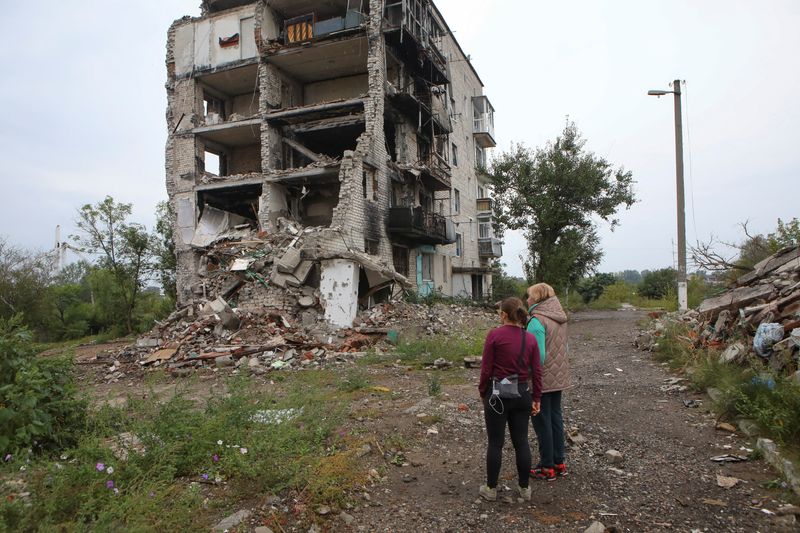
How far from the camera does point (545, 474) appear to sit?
145 inches

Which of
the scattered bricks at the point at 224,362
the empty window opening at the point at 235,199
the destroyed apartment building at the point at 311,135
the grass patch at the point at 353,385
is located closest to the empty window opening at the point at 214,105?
the destroyed apartment building at the point at 311,135

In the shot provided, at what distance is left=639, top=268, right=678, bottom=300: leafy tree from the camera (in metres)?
31.3

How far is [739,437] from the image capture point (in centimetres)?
434

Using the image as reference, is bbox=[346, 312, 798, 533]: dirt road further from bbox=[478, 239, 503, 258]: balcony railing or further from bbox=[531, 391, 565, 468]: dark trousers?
bbox=[478, 239, 503, 258]: balcony railing

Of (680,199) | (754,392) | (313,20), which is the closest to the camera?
(754,392)

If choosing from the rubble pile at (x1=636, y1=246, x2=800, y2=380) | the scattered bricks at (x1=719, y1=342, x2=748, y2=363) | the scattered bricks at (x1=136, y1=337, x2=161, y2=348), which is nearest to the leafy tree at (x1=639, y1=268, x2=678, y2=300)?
the rubble pile at (x1=636, y1=246, x2=800, y2=380)

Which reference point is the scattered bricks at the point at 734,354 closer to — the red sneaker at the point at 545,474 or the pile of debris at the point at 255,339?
the red sneaker at the point at 545,474

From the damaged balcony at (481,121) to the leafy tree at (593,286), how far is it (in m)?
14.6

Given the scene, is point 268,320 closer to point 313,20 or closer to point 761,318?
point 761,318

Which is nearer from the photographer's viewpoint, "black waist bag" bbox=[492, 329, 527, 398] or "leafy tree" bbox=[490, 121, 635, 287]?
"black waist bag" bbox=[492, 329, 527, 398]

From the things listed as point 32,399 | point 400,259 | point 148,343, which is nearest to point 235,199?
point 400,259

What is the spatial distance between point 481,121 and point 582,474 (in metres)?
27.5

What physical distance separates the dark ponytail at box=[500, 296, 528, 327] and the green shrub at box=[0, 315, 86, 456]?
11.8 feet

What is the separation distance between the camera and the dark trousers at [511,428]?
10.8 ft
